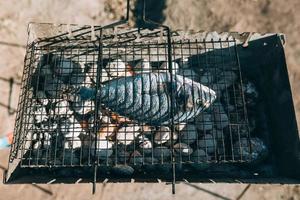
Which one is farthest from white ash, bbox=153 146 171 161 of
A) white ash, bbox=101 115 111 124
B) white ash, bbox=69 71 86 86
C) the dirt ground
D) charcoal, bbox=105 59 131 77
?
white ash, bbox=69 71 86 86

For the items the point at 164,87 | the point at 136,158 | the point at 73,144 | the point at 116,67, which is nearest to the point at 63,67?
the point at 116,67

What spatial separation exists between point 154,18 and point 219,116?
9.88 ft

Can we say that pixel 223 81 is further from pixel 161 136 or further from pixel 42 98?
pixel 42 98

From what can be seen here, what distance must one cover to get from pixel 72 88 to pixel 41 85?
0.86 m

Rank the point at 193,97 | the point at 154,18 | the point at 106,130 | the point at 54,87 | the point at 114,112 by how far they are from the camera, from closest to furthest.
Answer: the point at 193,97
the point at 114,112
the point at 106,130
the point at 54,87
the point at 154,18

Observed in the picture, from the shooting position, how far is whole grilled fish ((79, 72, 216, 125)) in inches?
319

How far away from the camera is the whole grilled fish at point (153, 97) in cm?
811

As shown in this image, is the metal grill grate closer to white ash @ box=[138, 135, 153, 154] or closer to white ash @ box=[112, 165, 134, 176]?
white ash @ box=[138, 135, 153, 154]

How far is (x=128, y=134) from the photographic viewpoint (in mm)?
8562

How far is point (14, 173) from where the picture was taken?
775 centimetres

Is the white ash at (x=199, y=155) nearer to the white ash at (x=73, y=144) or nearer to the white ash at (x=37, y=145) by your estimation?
the white ash at (x=73, y=144)

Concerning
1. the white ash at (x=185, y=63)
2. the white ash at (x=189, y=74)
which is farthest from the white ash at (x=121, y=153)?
the white ash at (x=185, y=63)

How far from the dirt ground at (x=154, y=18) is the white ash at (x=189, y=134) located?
1578 millimetres

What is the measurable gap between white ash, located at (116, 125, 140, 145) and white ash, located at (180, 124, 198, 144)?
103 cm
